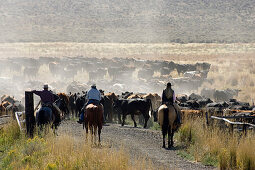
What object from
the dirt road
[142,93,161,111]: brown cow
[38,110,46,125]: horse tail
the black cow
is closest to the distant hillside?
[142,93,161,111]: brown cow

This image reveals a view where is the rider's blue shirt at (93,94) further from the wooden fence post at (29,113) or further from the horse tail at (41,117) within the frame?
the wooden fence post at (29,113)

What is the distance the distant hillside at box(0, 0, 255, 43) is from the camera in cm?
11219

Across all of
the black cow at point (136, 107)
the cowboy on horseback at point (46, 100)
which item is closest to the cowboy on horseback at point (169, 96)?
the cowboy on horseback at point (46, 100)

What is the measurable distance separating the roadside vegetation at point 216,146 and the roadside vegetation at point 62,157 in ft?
7.06

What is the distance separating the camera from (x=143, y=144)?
16.8 meters

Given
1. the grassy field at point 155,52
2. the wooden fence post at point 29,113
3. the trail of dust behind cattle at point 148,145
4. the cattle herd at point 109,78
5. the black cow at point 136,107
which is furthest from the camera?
the grassy field at point 155,52

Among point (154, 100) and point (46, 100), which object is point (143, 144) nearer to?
point (46, 100)

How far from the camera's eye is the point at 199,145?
15.0m

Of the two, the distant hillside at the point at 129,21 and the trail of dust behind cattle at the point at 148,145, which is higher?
the distant hillside at the point at 129,21

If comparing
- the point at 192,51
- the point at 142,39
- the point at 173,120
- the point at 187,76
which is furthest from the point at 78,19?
the point at 173,120

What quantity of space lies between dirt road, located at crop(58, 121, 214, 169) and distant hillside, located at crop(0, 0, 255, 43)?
8777 centimetres

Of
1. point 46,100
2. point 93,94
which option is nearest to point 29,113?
point 46,100

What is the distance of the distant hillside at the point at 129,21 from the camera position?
368 ft

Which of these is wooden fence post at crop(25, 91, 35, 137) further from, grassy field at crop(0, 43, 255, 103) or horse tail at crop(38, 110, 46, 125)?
grassy field at crop(0, 43, 255, 103)
